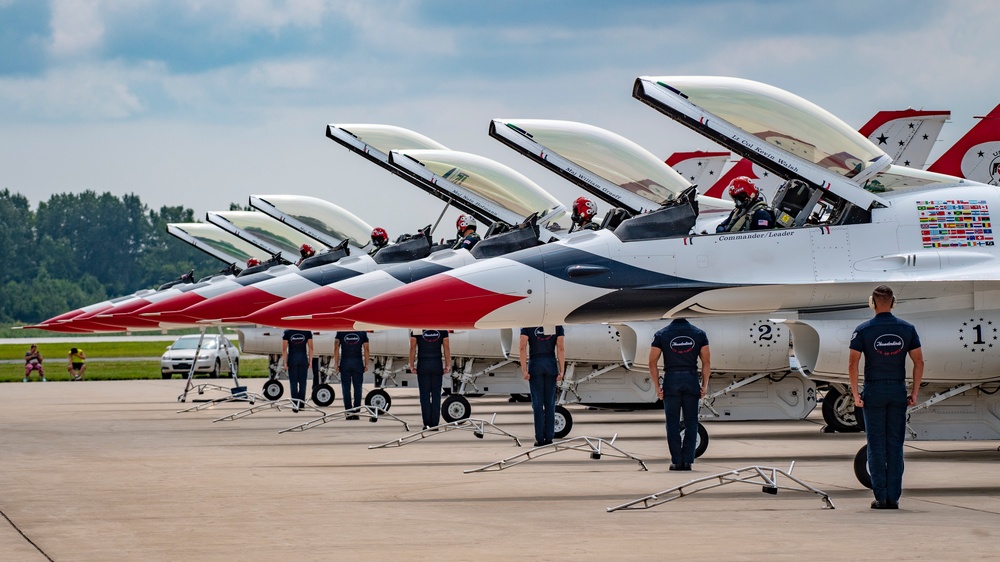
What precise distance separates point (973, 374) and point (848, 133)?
239 centimetres

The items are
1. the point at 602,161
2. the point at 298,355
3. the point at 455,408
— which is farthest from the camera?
the point at 298,355

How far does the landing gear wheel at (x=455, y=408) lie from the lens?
1717 cm

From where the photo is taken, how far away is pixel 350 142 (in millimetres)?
18469

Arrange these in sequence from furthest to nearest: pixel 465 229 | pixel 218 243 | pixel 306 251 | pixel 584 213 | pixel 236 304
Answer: pixel 218 243 → pixel 306 251 → pixel 236 304 → pixel 465 229 → pixel 584 213

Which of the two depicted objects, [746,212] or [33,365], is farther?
[33,365]

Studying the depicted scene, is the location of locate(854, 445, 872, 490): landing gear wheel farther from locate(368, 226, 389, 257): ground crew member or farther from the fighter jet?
locate(368, 226, 389, 257): ground crew member

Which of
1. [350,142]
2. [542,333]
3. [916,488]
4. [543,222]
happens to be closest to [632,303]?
[542,333]

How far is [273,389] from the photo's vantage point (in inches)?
976

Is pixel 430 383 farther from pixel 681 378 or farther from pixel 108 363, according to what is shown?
pixel 108 363

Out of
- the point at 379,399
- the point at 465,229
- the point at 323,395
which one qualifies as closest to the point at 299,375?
the point at 323,395

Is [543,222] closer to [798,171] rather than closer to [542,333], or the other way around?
[542,333]

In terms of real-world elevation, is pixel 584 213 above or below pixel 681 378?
above

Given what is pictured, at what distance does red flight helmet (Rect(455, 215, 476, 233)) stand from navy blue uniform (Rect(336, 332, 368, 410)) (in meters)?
2.05

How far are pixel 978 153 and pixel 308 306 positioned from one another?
866 cm
